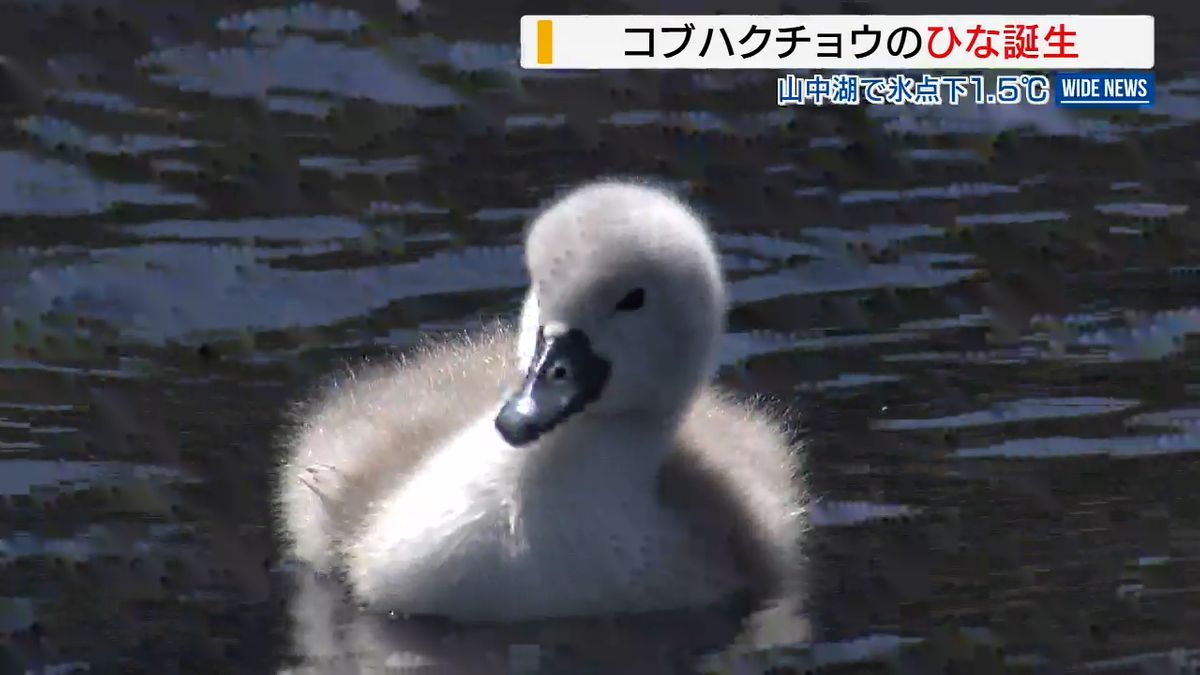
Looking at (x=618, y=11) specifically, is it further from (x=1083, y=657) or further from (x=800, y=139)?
(x=1083, y=657)

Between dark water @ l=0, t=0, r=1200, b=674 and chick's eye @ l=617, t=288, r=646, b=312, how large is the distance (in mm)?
1025

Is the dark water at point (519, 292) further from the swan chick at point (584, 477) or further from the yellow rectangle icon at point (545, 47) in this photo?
the swan chick at point (584, 477)

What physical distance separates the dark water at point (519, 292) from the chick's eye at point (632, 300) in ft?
3.36

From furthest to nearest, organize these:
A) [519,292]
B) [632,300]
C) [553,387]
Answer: [519,292] < [632,300] < [553,387]

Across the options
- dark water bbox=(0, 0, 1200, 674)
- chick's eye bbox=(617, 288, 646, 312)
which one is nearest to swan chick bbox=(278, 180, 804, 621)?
chick's eye bbox=(617, 288, 646, 312)

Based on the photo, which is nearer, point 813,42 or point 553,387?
point 553,387

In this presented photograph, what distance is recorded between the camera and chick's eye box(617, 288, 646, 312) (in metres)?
7.11

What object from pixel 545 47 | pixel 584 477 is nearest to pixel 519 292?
pixel 584 477

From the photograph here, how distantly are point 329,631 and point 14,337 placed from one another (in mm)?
2579

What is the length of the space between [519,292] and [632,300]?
2.69m

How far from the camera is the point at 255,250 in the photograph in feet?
33.1

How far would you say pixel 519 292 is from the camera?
32.1ft

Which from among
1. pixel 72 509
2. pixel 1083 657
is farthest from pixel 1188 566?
pixel 72 509

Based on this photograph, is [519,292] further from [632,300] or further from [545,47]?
[545,47]
